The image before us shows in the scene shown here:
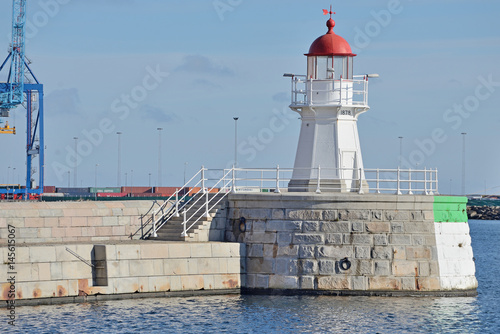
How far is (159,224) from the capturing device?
28.2 metres

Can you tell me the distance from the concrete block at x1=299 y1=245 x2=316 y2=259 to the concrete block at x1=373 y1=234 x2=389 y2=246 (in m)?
1.71

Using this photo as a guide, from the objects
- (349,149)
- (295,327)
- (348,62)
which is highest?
(348,62)

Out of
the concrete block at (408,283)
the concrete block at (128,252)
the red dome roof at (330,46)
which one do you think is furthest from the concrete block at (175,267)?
the red dome roof at (330,46)

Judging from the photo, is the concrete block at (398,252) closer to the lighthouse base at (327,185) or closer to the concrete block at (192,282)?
the lighthouse base at (327,185)

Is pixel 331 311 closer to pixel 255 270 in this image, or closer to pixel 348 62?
pixel 255 270

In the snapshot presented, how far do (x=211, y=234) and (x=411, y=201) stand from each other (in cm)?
581

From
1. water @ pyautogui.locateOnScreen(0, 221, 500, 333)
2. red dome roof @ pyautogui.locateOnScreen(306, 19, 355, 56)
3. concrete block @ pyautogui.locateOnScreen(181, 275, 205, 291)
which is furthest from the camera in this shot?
red dome roof @ pyautogui.locateOnScreen(306, 19, 355, 56)

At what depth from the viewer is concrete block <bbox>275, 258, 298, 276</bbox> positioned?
2605 centimetres

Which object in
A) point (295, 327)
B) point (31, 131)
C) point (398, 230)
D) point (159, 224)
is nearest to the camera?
point (295, 327)

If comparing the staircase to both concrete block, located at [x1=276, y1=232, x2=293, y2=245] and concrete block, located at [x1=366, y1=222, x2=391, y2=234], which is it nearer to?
concrete block, located at [x1=276, y1=232, x2=293, y2=245]

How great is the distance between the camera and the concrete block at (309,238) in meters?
25.9

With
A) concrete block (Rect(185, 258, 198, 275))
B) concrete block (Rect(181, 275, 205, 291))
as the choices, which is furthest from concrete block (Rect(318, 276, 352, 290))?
concrete block (Rect(185, 258, 198, 275))

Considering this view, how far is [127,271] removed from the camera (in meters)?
24.9

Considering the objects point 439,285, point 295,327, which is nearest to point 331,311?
point 295,327
